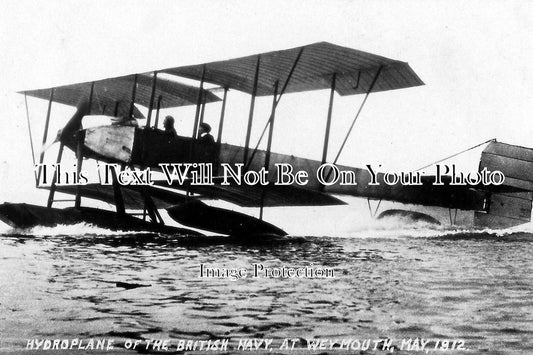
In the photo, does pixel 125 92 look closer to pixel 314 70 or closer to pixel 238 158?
pixel 238 158

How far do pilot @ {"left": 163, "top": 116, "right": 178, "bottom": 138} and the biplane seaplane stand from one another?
0.09m

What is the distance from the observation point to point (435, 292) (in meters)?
5.78

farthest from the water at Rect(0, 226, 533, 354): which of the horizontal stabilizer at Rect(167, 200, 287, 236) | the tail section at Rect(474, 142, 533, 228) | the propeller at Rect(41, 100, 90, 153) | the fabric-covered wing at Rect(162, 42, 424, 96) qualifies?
the tail section at Rect(474, 142, 533, 228)

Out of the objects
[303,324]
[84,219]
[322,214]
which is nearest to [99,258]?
[303,324]

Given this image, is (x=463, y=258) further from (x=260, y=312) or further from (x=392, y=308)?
(x=260, y=312)

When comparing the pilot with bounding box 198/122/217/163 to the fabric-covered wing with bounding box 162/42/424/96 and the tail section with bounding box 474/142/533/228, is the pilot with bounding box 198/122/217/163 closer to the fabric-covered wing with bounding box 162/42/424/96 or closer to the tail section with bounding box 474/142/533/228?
the fabric-covered wing with bounding box 162/42/424/96

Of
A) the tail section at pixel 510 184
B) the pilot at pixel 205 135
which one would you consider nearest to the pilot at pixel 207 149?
the pilot at pixel 205 135

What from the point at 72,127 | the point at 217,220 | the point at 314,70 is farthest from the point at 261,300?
the point at 72,127

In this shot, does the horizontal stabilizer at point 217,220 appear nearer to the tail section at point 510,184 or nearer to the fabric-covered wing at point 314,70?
the fabric-covered wing at point 314,70

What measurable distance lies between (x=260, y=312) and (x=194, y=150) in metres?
8.03

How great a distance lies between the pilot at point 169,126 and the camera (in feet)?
39.8

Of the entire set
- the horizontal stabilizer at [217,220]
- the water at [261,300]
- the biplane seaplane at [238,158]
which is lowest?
the water at [261,300]

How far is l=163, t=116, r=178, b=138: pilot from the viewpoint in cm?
1214

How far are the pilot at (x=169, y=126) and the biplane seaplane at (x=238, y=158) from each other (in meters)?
0.09
